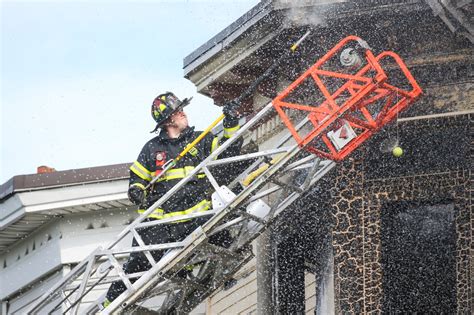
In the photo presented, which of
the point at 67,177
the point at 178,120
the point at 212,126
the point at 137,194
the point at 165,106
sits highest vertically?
the point at 67,177

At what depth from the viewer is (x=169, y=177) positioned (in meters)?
16.5

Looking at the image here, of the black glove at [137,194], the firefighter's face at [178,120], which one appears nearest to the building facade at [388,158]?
the firefighter's face at [178,120]

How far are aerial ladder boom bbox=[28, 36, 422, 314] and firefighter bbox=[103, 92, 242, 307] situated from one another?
5.9 inches

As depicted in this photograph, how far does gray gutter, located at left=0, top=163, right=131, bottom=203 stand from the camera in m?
21.7

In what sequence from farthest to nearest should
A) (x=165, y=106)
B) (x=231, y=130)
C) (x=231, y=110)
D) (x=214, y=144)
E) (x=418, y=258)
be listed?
1. (x=418, y=258)
2. (x=165, y=106)
3. (x=214, y=144)
4. (x=231, y=130)
5. (x=231, y=110)

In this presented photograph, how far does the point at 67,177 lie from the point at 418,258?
5493 mm

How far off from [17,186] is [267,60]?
5.16 meters

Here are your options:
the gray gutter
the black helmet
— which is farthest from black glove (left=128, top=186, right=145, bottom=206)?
the gray gutter

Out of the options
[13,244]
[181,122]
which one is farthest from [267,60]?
[13,244]

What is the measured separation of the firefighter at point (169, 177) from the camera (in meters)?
16.4

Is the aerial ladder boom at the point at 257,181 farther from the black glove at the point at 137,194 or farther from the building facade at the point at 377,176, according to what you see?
the building facade at the point at 377,176

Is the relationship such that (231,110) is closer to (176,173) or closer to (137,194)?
(176,173)

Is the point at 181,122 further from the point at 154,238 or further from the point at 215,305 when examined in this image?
the point at 215,305

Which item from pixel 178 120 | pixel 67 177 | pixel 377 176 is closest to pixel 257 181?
pixel 178 120
